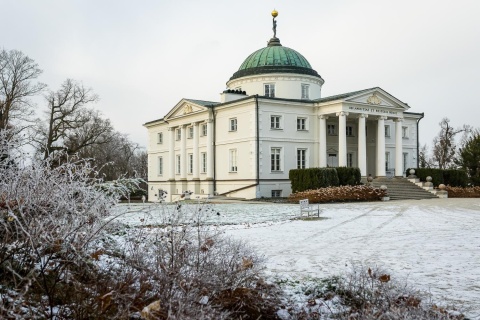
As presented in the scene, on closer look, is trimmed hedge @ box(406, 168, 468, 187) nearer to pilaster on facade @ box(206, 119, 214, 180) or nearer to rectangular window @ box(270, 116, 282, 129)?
rectangular window @ box(270, 116, 282, 129)

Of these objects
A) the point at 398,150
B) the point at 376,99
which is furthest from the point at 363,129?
the point at 398,150

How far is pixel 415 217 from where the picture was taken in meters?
15.9

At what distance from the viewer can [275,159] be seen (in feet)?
107

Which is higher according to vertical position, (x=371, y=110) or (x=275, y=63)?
(x=275, y=63)

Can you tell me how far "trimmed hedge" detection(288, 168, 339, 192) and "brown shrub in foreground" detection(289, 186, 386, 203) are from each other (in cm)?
126

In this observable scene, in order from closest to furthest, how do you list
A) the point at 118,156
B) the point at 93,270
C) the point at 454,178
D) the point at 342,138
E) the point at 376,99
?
the point at 93,270, the point at 342,138, the point at 454,178, the point at 376,99, the point at 118,156

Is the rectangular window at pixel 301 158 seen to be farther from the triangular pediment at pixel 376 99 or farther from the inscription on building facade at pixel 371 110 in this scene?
the triangular pediment at pixel 376 99

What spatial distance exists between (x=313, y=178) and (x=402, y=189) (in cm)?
766

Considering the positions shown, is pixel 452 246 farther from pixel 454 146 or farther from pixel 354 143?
pixel 454 146

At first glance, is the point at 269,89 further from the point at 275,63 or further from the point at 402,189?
the point at 402,189

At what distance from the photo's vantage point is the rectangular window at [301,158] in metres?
33.5

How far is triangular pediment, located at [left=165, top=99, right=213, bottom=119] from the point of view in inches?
1435

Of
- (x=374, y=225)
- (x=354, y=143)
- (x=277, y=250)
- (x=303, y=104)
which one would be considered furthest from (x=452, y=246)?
(x=354, y=143)

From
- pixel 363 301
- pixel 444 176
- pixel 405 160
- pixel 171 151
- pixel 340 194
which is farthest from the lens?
pixel 171 151
